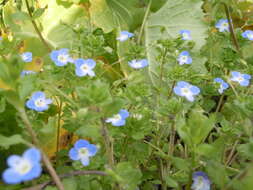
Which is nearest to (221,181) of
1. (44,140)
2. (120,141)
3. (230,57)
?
(120,141)

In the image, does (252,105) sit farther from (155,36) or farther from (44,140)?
(155,36)

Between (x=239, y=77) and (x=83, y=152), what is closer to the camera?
(x=83, y=152)

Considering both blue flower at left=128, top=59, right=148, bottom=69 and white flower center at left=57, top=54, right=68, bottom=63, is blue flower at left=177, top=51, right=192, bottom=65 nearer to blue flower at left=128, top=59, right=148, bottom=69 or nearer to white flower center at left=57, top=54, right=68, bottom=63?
blue flower at left=128, top=59, right=148, bottom=69

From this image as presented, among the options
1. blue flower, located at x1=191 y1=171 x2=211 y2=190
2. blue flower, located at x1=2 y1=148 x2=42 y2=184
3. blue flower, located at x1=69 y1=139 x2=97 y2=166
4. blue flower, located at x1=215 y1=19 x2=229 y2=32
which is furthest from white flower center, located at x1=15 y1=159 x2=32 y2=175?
blue flower, located at x1=215 y1=19 x2=229 y2=32

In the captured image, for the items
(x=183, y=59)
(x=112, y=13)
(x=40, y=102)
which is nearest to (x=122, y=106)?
(x=40, y=102)

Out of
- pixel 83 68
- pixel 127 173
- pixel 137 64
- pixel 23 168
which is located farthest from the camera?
pixel 137 64

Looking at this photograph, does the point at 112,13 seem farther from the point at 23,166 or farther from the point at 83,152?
the point at 23,166

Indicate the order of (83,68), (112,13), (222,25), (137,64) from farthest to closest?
(112,13) → (222,25) → (137,64) → (83,68)
